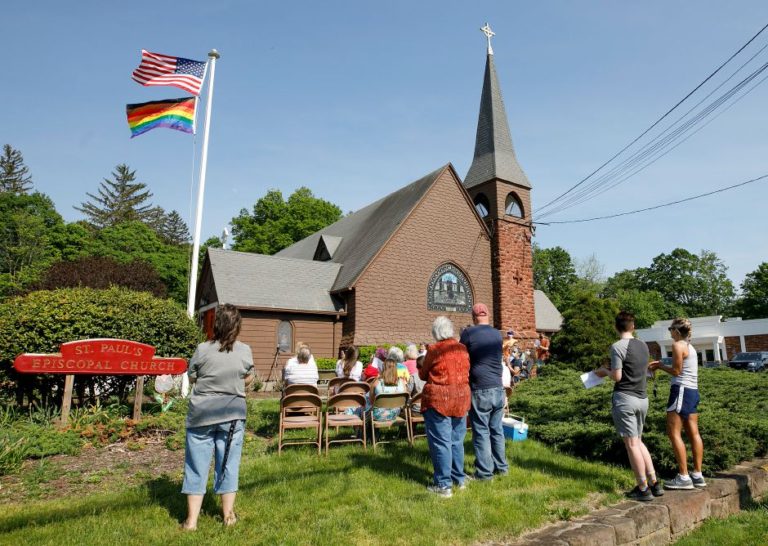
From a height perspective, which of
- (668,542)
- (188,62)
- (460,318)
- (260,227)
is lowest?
(668,542)

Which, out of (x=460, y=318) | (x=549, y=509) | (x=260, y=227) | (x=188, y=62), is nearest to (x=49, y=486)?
(x=549, y=509)

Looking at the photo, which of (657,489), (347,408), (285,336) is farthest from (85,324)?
(285,336)

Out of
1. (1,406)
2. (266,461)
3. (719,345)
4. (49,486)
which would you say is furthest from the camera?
(719,345)

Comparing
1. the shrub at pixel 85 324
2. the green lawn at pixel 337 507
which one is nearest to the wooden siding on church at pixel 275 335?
the shrub at pixel 85 324

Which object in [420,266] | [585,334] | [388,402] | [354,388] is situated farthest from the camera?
[420,266]

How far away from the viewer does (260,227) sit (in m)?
49.7

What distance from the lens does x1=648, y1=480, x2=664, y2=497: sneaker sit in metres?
4.91

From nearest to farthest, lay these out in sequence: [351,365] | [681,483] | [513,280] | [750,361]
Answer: [681,483]
[351,365]
[513,280]
[750,361]

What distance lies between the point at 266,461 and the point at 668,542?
15.0 ft

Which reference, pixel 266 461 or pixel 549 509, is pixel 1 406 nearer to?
pixel 266 461

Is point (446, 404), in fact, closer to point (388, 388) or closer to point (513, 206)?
point (388, 388)

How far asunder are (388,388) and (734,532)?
432 centimetres

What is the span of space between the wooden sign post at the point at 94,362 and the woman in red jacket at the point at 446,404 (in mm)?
5589

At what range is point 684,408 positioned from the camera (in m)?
5.19
